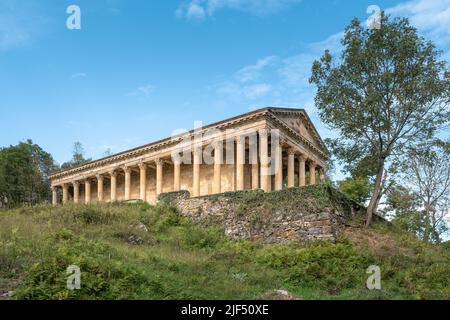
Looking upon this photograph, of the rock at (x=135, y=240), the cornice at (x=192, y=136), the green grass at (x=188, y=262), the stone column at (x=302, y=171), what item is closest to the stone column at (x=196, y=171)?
the cornice at (x=192, y=136)

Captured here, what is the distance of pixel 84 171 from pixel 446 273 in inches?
1759

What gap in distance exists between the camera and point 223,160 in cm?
4228

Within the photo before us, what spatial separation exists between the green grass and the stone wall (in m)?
0.88

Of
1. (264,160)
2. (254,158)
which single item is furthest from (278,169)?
(264,160)

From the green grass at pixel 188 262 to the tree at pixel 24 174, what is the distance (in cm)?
3278

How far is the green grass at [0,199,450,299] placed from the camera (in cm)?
1195

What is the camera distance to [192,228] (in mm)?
24812

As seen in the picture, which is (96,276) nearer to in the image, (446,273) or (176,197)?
(446,273)

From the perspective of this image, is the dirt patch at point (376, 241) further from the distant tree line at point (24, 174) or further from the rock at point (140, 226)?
the distant tree line at point (24, 174)

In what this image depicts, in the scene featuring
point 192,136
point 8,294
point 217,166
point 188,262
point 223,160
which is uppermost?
point 192,136

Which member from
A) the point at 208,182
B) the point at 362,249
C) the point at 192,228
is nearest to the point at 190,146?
the point at 208,182

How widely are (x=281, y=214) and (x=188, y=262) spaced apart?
737cm

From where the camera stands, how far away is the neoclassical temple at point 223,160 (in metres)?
35.7

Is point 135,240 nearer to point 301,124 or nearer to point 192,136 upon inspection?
point 192,136
